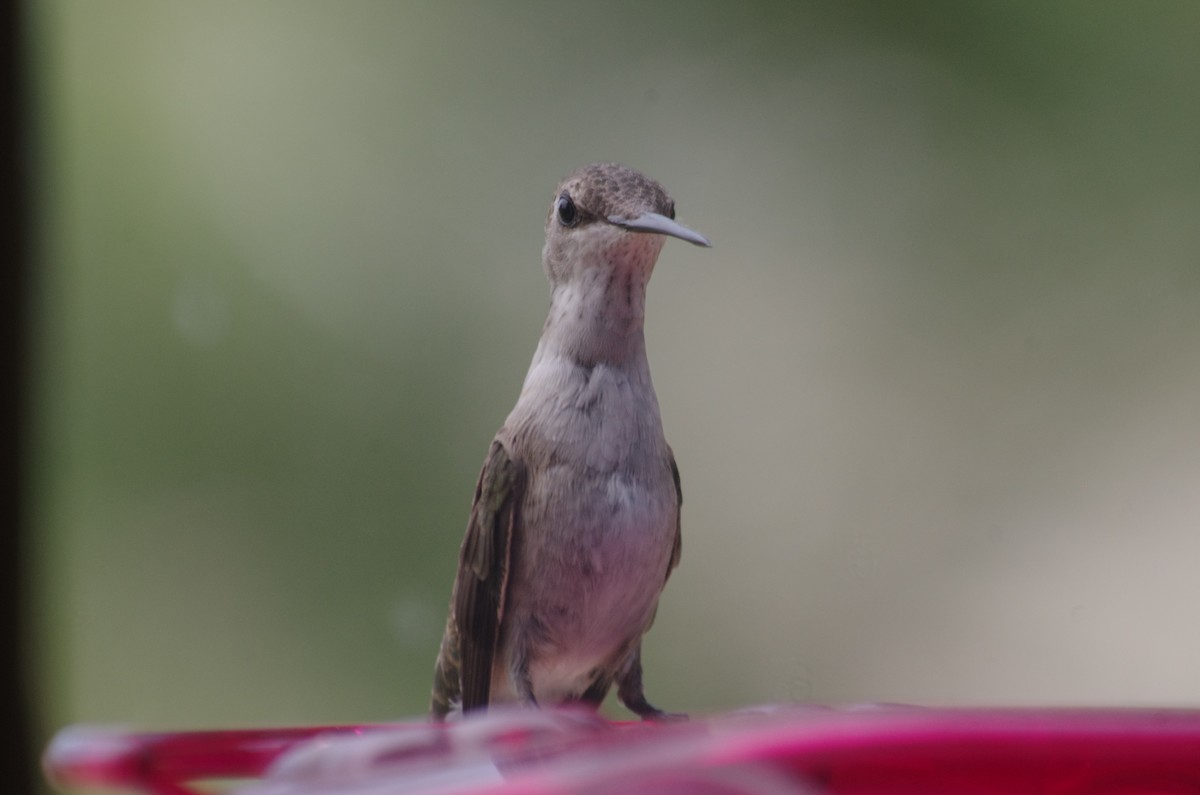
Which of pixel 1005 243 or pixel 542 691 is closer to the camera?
pixel 542 691

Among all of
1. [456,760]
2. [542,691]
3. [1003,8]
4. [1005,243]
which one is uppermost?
[1003,8]

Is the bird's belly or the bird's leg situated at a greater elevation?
the bird's belly

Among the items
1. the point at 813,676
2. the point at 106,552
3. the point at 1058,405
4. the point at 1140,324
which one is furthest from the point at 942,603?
the point at 106,552

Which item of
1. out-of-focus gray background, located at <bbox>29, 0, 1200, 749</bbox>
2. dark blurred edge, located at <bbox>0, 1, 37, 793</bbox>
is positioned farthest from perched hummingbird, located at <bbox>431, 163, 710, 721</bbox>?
dark blurred edge, located at <bbox>0, 1, 37, 793</bbox>

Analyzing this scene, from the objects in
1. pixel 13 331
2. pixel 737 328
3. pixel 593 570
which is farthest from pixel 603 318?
pixel 13 331

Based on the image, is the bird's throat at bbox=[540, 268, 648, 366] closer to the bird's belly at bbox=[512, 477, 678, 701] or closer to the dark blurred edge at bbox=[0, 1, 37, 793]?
the bird's belly at bbox=[512, 477, 678, 701]

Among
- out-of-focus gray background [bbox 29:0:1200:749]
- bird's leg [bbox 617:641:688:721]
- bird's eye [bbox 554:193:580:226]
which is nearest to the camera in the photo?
bird's eye [bbox 554:193:580:226]

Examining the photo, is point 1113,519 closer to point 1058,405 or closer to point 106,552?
point 1058,405

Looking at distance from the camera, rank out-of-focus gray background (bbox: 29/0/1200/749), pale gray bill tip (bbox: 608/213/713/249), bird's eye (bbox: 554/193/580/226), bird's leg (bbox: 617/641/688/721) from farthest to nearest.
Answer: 1. out-of-focus gray background (bbox: 29/0/1200/749)
2. bird's leg (bbox: 617/641/688/721)
3. bird's eye (bbox: 554/193/580/226)
4. pale gray bill tip (bbox: 608/213/713/249)

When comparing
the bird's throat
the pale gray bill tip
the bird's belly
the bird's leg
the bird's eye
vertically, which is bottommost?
the bird's leg
